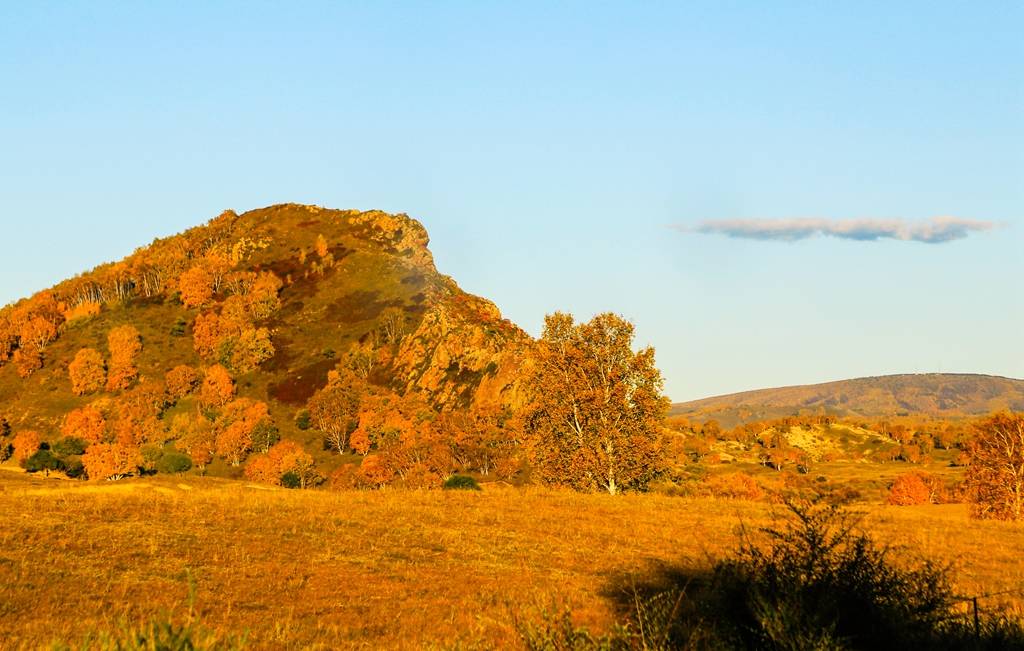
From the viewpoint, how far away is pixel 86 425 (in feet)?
496

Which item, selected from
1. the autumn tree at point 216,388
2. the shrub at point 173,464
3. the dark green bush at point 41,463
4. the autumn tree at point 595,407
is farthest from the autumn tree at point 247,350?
the autumn tree at point 595,407

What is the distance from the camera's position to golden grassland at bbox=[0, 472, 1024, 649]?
1409 centimetres

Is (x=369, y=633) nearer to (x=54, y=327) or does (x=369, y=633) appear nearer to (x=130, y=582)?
(x=130, y=582)

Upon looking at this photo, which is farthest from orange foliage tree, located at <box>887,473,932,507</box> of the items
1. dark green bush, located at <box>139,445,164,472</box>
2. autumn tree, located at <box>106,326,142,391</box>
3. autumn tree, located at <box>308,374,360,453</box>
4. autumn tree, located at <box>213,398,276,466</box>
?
autumn tree, located at <box>106,326,142,391</box>

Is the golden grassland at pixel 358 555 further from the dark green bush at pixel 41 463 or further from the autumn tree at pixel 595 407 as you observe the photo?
the dark green bush at pixel 41 463

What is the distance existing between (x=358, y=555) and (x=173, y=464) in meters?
124

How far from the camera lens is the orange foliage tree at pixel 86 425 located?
148750 mm

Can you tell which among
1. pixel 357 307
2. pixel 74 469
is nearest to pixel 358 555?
pixel 74 469

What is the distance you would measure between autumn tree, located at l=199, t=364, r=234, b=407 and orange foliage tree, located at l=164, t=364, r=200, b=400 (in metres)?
3.09

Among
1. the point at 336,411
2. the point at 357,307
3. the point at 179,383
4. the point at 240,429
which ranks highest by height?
the point at 357,307

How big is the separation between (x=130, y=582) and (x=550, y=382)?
99.2ft

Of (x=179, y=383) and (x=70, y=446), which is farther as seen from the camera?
(x=179, y=383)

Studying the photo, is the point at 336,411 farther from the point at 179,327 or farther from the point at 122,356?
the point at 179,327

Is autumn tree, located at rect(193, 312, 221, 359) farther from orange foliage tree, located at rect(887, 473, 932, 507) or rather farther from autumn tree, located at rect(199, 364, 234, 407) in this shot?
orange foliage tree, located at rect(887, 473, 932, 507)
